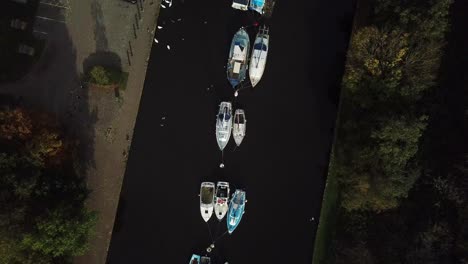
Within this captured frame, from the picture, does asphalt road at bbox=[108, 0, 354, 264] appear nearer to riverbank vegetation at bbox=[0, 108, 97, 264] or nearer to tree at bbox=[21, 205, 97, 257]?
tree at bbox=[21, 205, 97, 257]

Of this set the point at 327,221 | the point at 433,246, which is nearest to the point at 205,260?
the point at 327,221

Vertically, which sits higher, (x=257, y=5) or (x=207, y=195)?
(x=257, y=5)

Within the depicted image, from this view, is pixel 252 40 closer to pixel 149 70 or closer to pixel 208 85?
pixel 208 85

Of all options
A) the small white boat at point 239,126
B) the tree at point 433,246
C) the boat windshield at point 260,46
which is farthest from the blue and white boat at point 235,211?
the tree at point 433,246

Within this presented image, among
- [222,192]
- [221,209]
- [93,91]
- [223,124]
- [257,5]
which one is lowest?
[221,209]

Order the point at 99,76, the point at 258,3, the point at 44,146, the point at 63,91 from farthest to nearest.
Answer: the point at 258,3
the point at 63,91
the point at 99,76
the point at 44,146

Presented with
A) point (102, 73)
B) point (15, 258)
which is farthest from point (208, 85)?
point (15, 258)

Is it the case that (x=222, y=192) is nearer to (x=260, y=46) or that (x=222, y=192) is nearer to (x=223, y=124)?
(x=223, y=124)
